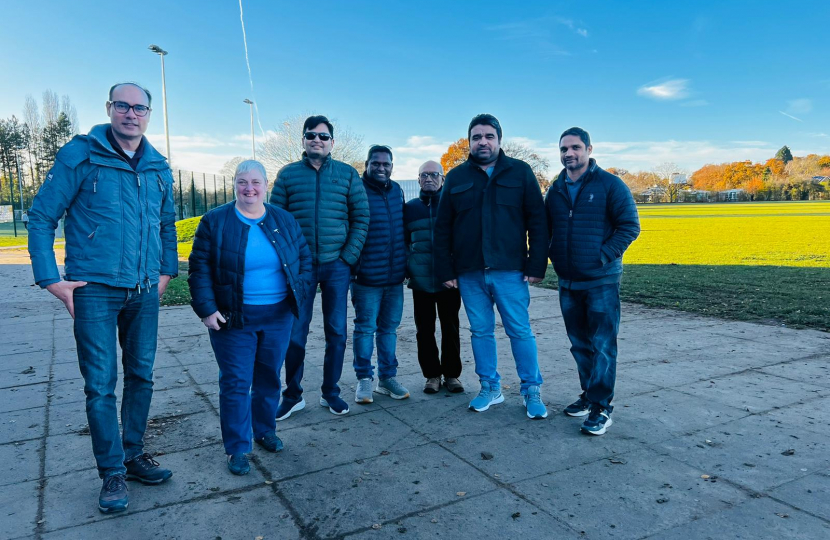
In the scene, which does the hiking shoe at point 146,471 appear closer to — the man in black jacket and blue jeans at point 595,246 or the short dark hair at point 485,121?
the man in black jacket and blue jeans at point 595,246

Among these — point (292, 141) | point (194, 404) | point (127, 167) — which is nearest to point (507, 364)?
point (194, 404)

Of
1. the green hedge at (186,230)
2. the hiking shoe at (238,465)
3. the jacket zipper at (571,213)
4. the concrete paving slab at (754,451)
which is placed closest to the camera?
the concrete paving slab at (754,451)

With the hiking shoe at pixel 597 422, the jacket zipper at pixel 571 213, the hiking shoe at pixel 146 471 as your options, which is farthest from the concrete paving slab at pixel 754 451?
the hiking shoe at pixel 146 471

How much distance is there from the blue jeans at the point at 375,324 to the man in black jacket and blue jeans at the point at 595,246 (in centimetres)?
139

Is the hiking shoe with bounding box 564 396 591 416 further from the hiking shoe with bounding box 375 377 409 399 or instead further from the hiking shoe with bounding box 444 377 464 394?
the hiking shoe with bounding box 375 377 409 399

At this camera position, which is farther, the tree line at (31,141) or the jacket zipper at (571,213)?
the tree line at (31,141)

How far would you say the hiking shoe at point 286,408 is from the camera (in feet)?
14.1

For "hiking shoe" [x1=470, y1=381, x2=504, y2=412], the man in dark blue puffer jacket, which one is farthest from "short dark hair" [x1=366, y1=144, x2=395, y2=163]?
"hiking shoe" [x1=470, y1=381, x2=504, y2=412]

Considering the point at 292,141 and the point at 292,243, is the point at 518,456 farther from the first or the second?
the point at 292,141

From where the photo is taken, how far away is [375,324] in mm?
4793

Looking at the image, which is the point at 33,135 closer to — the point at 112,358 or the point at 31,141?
the point at 31,141

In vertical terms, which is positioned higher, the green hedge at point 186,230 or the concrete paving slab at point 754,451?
the green hedge at point 186,230

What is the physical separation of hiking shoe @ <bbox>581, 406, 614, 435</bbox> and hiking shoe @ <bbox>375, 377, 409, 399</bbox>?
1444 millimetres

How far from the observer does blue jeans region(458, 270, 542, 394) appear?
4.36 m
